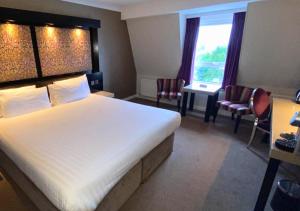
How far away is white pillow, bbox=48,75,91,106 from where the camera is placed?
8.74 feet

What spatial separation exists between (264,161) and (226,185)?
2.83ft

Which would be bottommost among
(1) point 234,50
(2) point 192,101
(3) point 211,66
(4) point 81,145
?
(2) point 192,101

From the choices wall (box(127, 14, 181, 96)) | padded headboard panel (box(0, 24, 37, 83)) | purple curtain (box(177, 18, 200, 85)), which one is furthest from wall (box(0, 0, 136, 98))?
purple curtain (box(177, 18, 200, 85))

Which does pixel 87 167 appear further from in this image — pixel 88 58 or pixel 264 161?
pixel 88 58

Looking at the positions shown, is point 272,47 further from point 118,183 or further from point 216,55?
point 118,183

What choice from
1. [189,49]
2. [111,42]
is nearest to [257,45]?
[189,49]

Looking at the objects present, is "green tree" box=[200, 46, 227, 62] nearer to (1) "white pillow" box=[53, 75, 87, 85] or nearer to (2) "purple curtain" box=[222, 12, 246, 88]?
(2) "purple curtain" box=[222, 12, 246, 88]

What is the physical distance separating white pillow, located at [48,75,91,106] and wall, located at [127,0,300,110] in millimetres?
1984

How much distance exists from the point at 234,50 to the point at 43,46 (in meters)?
3.49

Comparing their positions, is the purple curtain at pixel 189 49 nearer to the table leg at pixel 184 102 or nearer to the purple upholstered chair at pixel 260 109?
the table leg at pixel 184 102

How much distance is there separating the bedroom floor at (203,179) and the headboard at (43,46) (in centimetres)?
156

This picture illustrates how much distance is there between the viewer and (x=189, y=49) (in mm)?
3877

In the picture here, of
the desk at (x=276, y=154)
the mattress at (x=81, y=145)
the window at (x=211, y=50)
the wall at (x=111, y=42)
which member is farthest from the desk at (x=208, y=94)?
the wall at (x=111, y=42)

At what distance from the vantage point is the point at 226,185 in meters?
1.94
